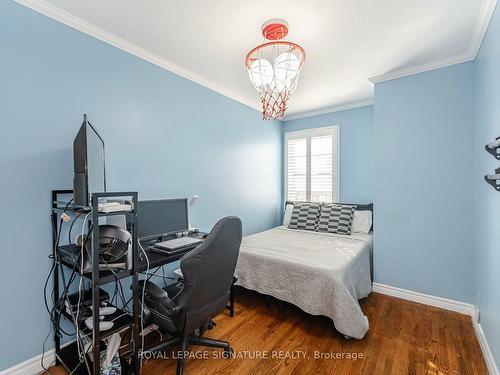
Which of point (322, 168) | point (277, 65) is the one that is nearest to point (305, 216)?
point (322, 168)

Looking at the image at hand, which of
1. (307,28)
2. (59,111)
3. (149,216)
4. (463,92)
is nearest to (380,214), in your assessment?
(463,92)

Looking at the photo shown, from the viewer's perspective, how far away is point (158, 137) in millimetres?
2342

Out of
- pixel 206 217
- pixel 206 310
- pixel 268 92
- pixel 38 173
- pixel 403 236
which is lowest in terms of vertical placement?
pixel 206 310

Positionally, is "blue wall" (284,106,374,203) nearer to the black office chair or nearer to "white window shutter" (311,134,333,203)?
"white window shutter" (311,134,333,203)

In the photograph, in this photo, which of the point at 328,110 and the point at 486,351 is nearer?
the point at 486,351

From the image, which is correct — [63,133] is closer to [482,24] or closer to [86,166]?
[86,166]

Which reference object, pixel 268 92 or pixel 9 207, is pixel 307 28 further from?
pixel 9 207

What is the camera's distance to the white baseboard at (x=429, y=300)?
227cm

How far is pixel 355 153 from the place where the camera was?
11.8 feet

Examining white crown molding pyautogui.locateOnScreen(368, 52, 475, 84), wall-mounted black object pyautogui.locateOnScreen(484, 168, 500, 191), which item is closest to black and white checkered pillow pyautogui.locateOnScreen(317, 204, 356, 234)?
white crown molding pyautogui.locateOnScreen(368, 52, 475, 84)

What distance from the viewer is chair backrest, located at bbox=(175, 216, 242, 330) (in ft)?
4.67

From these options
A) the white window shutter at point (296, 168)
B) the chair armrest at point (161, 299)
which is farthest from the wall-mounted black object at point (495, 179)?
the white window shutter at point (296, 168)

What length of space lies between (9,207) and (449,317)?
11.9 feet

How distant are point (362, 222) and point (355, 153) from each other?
3.47ft
